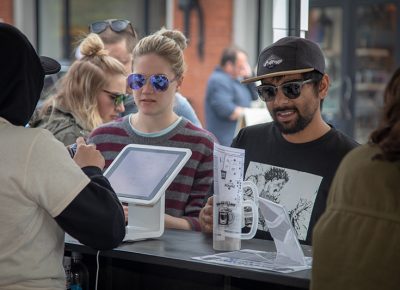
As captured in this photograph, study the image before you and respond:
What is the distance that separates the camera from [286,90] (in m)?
3.20

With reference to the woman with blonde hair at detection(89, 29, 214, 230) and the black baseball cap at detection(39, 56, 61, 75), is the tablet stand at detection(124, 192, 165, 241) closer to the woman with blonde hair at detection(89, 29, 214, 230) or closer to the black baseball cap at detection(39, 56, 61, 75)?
the woman with blonde hair at detection(89, 29, 214, 230)

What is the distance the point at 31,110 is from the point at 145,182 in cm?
66

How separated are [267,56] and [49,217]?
115 centimetres

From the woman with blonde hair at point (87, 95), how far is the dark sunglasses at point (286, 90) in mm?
1348

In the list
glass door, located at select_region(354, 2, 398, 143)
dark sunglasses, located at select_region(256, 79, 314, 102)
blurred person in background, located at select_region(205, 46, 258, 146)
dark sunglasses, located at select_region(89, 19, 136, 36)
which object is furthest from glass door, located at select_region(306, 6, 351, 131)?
dark sunglasses, located at select_region(256, 79, 314, 102)

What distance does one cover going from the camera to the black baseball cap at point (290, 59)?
10.5 ft

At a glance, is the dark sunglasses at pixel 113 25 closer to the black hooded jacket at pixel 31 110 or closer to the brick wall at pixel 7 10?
the black hooded jacket at pixel 31 110

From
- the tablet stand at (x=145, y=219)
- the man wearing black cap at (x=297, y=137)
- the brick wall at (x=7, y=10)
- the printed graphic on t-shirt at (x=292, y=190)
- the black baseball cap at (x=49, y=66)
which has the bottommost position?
the tablet stand at (x=145, y=219)

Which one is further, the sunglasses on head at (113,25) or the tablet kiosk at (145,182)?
the sunglasses on head at (113,25)

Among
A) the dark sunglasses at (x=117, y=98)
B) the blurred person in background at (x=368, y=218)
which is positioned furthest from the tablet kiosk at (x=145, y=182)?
the dark sunglasses at (x=117, y=98)

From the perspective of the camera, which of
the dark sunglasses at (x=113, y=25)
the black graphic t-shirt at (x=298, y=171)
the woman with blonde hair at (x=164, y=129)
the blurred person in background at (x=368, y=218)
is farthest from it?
the dark sunglasses at (x=113, y=25)

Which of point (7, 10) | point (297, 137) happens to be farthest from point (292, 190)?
point (7, 10)

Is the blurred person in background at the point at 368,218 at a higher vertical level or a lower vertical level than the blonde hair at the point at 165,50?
lower

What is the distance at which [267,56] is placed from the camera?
3.29 meters
